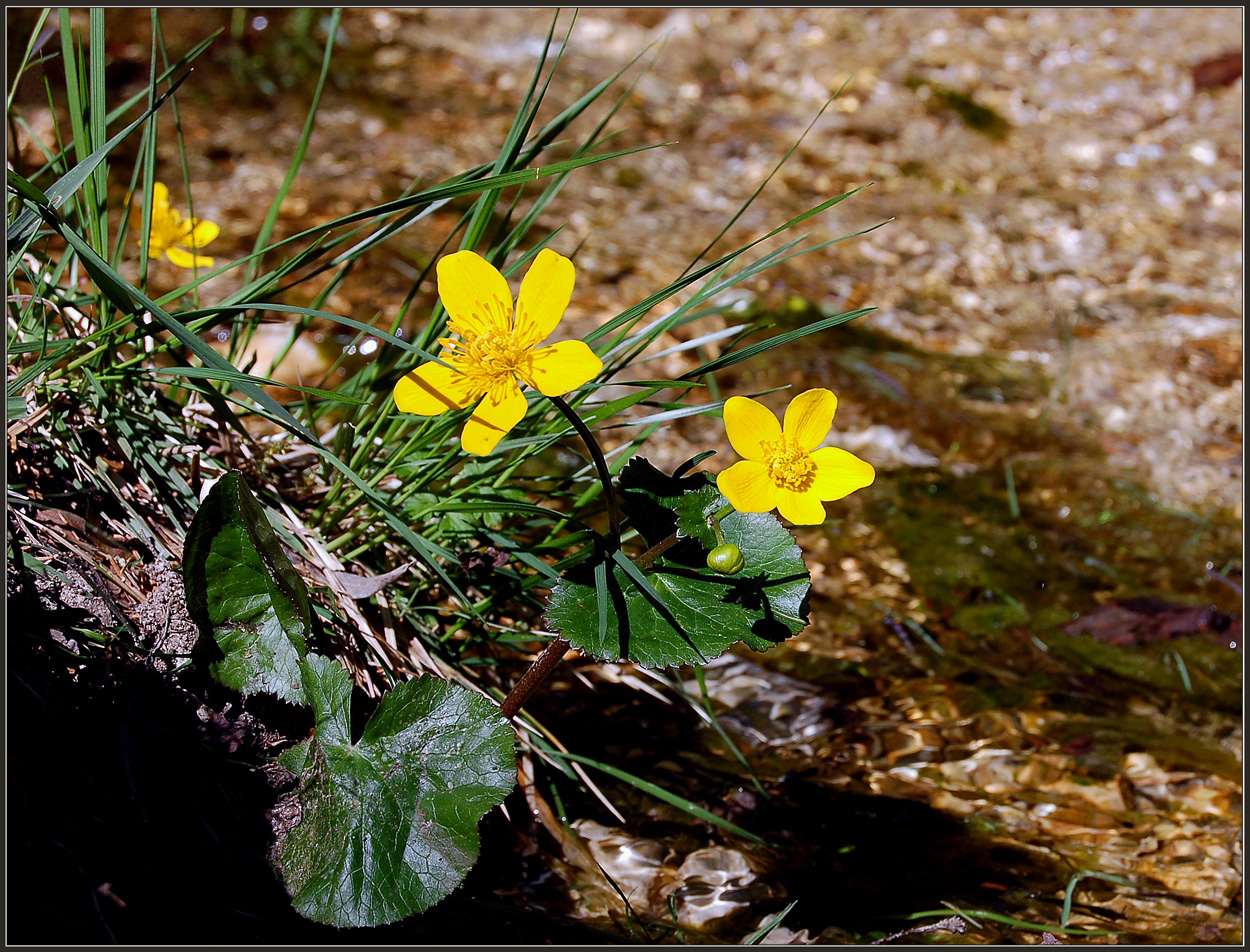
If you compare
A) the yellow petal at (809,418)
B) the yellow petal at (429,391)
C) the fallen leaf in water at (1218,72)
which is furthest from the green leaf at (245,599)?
the fallen leaf in water at (1218,72)

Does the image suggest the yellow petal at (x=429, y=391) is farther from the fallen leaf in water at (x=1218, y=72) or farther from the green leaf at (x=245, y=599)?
the fallen leaf in water at (x=1218, y=72)

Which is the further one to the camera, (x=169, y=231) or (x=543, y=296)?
(x=169, y=231)

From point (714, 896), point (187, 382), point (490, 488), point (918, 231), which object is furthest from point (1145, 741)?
point (918, 231)

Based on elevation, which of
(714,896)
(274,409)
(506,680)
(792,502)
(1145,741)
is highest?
(274,409)

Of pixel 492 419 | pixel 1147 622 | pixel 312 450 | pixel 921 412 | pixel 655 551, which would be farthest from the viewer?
pixel 921 412

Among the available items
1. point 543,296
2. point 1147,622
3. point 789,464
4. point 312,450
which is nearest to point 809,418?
point 789,464

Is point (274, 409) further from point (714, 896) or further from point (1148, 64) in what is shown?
point (1148, 64)

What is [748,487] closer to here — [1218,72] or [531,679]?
[531,679]
